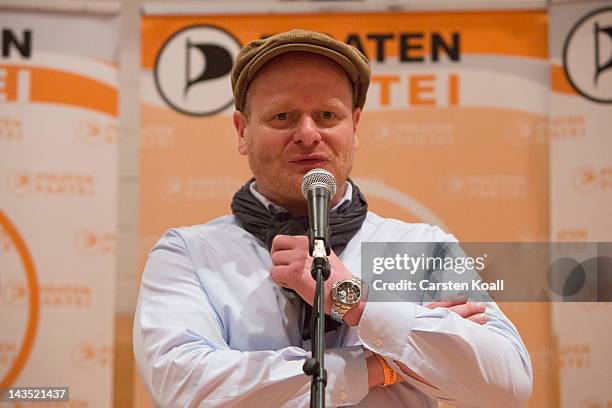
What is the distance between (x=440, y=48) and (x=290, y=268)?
201cm

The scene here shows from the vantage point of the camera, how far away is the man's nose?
231cm

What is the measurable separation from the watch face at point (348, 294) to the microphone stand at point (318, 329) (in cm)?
30

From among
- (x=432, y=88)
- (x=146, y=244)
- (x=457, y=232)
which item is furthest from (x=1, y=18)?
(x=457, y=232)

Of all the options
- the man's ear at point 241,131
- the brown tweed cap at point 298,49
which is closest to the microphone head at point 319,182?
the brown tweed cap at point 298,49

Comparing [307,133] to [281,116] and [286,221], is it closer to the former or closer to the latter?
[281,116]

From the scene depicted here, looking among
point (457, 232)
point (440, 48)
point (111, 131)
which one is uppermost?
point (440, 48)

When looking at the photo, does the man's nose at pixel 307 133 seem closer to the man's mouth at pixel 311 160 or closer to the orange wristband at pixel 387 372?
the man's mouth at pixel 311 160

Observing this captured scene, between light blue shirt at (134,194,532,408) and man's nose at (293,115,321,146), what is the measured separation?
40 centimetres

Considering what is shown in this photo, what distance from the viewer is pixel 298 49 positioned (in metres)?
2.33

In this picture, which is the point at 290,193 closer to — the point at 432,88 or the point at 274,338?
the point at 274,338

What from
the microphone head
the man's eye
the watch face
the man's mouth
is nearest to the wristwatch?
the watch face

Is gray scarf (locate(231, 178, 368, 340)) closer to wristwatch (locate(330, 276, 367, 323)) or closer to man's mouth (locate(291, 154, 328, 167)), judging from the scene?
man's mouth (locate(291, 154, 328, 167))

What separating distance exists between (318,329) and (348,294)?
1.21 feet

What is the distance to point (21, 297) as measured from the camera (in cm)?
367
